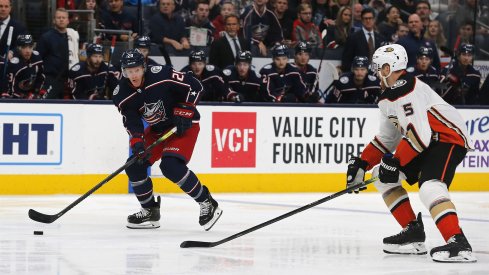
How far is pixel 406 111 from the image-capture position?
551 cm

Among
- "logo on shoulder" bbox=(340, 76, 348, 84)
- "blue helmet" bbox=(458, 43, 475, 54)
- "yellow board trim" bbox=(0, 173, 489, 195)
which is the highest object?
"blue helmet" bbox=(458, 43, 475, 54)

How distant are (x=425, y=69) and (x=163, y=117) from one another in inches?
177

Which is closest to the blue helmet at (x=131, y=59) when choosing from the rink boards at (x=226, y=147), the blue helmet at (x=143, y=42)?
the rink boards at (x=226, y=147)

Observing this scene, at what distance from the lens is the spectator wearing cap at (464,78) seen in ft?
36.1

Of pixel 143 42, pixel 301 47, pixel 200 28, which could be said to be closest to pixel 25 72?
pixel 143 42

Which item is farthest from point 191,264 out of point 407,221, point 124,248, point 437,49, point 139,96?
point 437,49

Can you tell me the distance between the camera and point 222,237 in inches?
261

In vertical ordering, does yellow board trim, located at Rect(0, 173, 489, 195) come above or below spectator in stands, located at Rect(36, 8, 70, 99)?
below

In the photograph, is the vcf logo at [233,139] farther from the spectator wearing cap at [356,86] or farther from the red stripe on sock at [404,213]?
the red stripe on sock at [404,213]

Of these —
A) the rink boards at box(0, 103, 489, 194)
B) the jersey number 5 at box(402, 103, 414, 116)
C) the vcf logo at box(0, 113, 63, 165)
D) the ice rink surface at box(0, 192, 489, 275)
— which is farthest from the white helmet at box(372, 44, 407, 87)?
the vcf logo at box(0, 113, 63, 165)

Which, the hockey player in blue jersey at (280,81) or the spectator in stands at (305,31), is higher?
the spectator in stands at (305,31)

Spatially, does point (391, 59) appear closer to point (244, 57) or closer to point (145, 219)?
point (145, 219)

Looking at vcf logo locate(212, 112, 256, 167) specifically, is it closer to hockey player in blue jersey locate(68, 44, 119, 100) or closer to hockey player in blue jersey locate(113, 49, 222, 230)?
hockey player in blue jersey locate(68, 44, 119, 100)

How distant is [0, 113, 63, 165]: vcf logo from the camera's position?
8812mm
